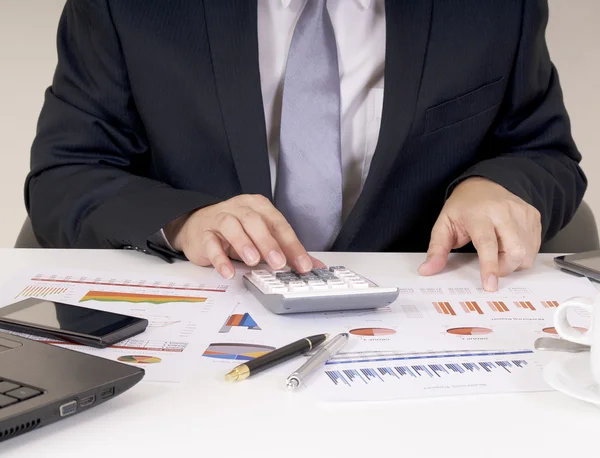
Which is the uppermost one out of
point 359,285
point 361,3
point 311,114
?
point 361,3

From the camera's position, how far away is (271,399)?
1.96 feet

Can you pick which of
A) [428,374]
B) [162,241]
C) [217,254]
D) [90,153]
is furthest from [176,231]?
[428,374]

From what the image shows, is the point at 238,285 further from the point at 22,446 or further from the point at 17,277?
the point at 22,446

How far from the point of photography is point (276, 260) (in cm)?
85

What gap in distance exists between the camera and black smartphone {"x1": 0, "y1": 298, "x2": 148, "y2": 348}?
0.70 meters

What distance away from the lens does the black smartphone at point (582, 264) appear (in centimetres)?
94

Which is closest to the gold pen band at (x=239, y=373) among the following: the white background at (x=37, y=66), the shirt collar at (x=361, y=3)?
the shirt collar at (x=361, y=3)

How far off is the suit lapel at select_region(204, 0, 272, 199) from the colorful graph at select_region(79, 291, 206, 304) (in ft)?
1.21

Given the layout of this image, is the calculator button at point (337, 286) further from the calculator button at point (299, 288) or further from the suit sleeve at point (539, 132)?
the suit sleeve at point (539, 132)

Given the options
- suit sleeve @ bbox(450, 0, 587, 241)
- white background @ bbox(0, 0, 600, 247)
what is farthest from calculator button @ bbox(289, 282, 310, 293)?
white background @ bbox(0, 0, 600, 247)

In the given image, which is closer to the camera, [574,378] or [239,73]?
[574,378]

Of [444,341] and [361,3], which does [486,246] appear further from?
[361,3]

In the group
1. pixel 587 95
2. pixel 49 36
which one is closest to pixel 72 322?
pixel 49 36

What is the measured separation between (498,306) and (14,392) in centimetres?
50
